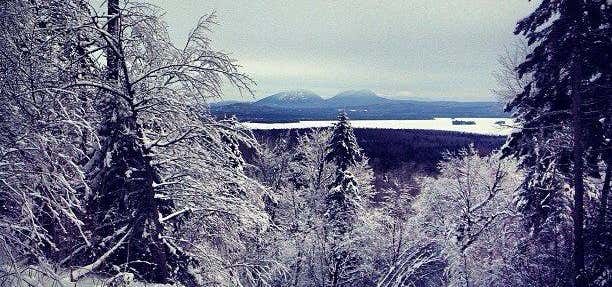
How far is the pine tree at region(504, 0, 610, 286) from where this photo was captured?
10.5 m

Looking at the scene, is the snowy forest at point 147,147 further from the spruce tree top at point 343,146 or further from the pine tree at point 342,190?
the spruce tree top at point 343,146

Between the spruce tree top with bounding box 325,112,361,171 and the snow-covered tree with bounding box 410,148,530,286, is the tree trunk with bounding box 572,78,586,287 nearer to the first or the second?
the snow-covered tree with bounding box 410,148,530,286

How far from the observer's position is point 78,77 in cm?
784

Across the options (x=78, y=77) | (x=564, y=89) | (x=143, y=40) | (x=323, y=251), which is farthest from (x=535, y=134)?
(x=323, y=251)

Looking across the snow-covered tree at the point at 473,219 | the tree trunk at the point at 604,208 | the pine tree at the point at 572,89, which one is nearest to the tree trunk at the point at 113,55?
the pine tree at the point at 572,89

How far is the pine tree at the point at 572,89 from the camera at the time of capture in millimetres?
10469

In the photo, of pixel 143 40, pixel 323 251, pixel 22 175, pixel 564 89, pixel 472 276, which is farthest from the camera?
pixel 323 251

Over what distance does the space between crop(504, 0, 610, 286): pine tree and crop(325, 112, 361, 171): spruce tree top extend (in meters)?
17.5

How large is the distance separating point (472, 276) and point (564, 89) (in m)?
11.6

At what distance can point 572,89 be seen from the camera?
10.8 meters

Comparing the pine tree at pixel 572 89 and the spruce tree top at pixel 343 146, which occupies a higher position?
the pine tree at pixel 572 89

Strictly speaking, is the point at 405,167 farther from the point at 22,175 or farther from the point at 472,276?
the point at 22,175

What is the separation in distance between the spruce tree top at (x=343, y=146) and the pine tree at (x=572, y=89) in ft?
57.3

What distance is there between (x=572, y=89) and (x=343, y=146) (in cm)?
1937
